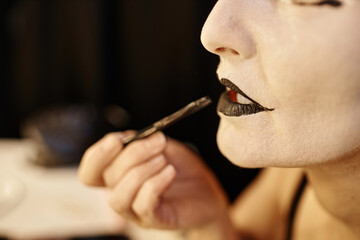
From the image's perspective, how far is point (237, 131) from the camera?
0.40 meters

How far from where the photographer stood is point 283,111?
0.36m

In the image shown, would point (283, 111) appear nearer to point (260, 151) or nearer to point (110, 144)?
point (260, 151)

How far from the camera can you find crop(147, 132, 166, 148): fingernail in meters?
0.48

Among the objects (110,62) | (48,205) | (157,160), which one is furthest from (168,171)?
(110,62)

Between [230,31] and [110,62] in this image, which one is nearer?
[230,31]

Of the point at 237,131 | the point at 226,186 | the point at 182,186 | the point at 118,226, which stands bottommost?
the point at 226,186

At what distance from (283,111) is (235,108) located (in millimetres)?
52

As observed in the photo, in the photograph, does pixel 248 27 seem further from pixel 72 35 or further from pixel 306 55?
pixel 72 35

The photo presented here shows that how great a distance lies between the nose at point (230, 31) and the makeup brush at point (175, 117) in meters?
0.08

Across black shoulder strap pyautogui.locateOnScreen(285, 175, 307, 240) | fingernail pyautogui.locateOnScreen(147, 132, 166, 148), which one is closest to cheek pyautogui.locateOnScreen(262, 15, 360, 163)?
fingernail pyautogui.locateOnScreen(147, 132, 166, 148)

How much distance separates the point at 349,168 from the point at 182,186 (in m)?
0.24

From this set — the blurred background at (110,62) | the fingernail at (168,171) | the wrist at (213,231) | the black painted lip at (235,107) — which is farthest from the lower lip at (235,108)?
the blurred background at (110,62)

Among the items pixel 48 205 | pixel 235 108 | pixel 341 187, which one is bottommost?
pixel 48 205

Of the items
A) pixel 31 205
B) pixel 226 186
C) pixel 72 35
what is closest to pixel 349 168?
pixel 31 205
